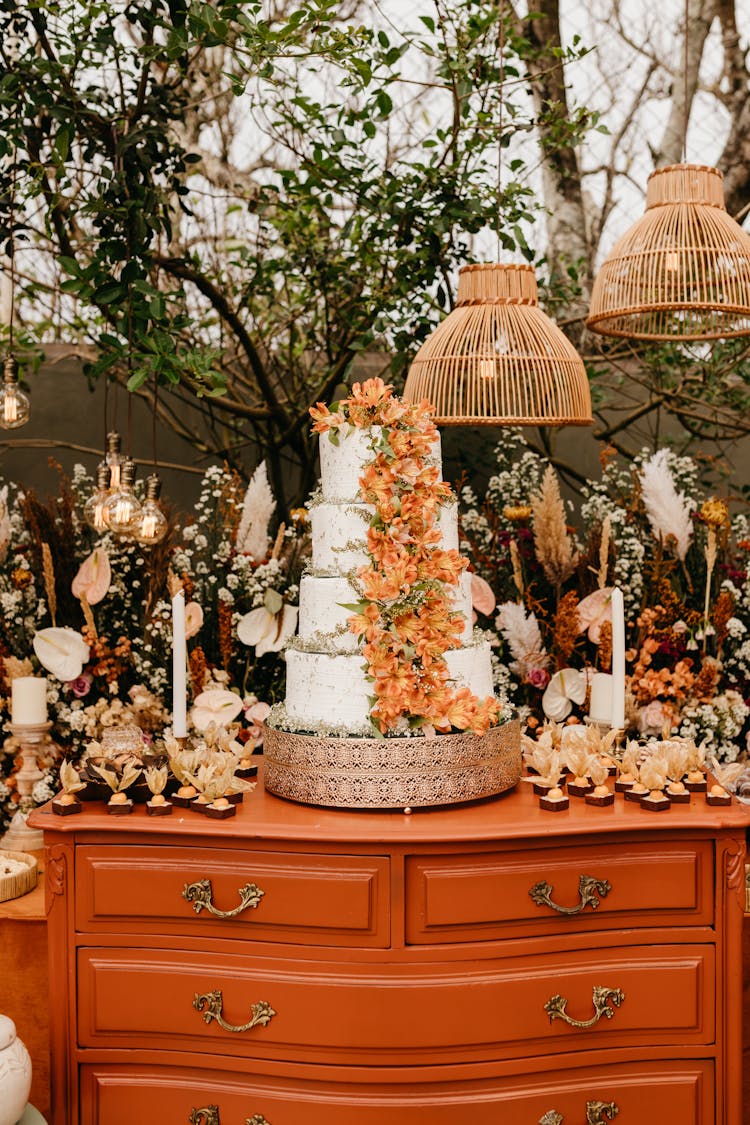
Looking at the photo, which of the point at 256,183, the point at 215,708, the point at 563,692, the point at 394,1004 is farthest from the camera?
the point at 256,183

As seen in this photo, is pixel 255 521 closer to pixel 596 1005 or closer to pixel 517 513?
pixel 517 513

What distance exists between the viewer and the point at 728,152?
14.7 feet

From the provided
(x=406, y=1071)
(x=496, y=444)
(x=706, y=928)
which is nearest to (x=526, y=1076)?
(x=406, y=1071)

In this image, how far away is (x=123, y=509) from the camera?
2.72m

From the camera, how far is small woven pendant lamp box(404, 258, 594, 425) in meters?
2.46

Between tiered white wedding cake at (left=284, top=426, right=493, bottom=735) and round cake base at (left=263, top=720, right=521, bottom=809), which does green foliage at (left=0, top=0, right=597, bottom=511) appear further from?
round cake base at (left=263, top=720, right=521, bottom=809)

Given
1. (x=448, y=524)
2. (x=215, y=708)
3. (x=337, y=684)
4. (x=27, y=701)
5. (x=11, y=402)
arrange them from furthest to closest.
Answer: (x=215, y=708), (x=27, y=701), (x=11, y=402), (x=448, y=524), (x=337, y=684)

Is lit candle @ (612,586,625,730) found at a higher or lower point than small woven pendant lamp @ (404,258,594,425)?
lower

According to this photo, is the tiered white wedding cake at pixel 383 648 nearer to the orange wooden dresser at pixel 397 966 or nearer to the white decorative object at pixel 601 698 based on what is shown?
the orange wooden dresser at pixel 397 966

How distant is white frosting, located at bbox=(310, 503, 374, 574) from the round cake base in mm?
399

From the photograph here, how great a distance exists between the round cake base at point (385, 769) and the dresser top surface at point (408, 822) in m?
0.04

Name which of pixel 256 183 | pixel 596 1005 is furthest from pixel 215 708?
pixel 256 183

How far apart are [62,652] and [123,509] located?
65 centimetres

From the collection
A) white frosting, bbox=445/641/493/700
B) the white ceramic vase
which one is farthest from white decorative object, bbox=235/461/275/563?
the white ceramic vase
